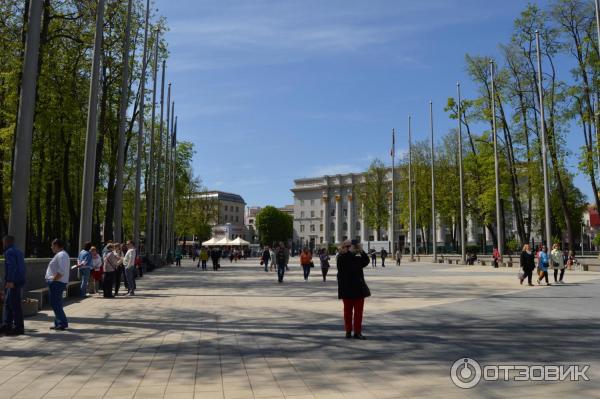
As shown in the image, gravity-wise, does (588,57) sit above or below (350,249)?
above

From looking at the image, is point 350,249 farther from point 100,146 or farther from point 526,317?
point 100,146

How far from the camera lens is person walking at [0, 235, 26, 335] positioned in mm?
9664

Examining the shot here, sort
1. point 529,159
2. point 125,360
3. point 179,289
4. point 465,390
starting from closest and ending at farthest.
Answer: point 465,390 → point 125,360 → point 179,289 → point 529,159

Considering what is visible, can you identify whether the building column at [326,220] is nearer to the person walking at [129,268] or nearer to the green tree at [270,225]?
the green tree at [270,225]

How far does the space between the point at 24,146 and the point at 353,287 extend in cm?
841

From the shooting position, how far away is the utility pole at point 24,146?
40.5 ft

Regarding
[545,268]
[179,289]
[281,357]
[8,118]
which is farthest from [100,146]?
[281,357]

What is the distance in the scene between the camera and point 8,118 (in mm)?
27375

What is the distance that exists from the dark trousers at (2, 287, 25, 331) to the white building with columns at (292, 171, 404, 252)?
109 m

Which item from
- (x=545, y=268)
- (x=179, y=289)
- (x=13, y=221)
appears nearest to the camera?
(x=13, y=221)

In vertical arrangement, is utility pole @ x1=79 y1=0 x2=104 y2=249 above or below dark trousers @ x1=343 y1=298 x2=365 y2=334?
above

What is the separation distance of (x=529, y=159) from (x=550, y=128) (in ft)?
16.7

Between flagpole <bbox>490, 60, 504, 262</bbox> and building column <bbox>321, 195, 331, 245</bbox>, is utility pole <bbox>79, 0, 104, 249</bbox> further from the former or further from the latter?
building column <bbox>321, 195, 331, 245</bbox>

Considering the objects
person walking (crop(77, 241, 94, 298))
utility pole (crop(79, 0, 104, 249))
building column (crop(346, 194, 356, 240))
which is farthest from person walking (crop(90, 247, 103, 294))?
building column (crop(346, 194, 356, 240))
